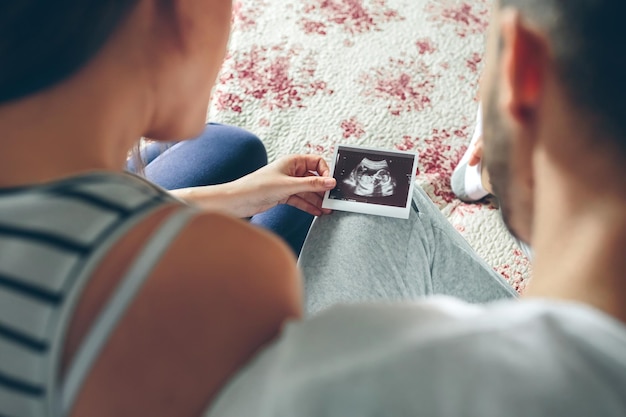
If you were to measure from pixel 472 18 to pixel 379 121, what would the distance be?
0.44m

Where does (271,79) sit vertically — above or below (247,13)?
below

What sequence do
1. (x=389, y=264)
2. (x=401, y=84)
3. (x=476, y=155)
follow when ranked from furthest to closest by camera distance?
1. (x=401, y=84)
2. (x=476, y=155)
3. (x=389, y=264)

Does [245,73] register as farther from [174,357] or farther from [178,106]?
[174,357]

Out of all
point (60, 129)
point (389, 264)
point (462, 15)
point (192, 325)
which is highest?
point (462, 15)

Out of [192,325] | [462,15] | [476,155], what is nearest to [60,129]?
[192,325]

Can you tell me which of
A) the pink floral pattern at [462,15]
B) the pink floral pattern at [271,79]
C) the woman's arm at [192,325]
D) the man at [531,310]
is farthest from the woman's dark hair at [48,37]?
the pink floral pattern at [462,15]

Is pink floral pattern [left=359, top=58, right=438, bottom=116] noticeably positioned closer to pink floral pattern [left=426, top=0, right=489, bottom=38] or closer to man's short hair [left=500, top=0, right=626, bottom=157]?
pink floral pattern [left=426, top=0, right=489, bottom=38]

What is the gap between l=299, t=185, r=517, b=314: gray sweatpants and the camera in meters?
0.84

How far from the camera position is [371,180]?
1.05m

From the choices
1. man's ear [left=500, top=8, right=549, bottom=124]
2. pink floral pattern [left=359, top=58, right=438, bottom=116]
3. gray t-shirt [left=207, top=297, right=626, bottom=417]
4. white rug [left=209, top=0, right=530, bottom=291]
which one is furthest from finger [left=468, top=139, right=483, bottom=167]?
gray t-shirt [left=207, top=297, right=626, bottom=417]

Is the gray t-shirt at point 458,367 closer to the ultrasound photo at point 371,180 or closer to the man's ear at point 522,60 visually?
the man's ear at point 522,60

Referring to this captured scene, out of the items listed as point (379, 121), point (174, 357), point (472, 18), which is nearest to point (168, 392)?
point (174, 357)

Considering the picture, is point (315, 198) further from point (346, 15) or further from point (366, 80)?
point (346, 15)

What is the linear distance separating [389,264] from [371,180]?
0.74ft
